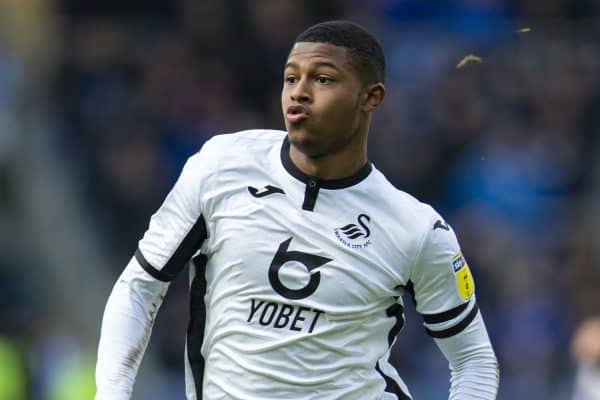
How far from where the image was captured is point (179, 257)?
Answer: 15.6 ft

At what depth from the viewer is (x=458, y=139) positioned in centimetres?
1191

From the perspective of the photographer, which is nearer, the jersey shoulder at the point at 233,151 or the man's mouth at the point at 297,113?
the man's mouth at the point at 297,113

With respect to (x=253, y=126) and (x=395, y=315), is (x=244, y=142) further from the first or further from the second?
(x=253, y=126)

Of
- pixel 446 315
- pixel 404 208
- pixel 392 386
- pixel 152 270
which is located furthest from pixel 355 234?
pixel 152 270

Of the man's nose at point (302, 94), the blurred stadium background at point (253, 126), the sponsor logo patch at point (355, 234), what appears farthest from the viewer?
the blurred stadium background at point (253, 126)

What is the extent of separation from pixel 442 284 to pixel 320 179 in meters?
0.54

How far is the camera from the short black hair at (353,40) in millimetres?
4738

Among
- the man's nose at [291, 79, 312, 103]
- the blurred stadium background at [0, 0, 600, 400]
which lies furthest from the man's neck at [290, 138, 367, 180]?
the blurred stadium background at [0, 0, 600, 400]

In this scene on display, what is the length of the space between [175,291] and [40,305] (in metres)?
1.34

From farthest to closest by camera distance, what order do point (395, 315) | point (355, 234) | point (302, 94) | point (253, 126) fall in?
point (253, 126) < point (395, 315) < point (355, 234) < point (302, 94)

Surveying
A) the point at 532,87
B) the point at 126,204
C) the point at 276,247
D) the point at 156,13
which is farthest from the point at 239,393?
the point at 156,13

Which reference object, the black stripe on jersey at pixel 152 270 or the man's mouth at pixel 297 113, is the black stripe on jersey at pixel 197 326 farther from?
the man's mouth at pixel 297 113

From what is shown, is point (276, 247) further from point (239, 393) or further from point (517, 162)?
point (517, 162)

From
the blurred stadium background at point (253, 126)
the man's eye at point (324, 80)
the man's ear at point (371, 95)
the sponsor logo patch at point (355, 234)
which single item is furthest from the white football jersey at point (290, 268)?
the blurred stadium background at point (253, 126)
